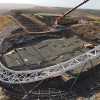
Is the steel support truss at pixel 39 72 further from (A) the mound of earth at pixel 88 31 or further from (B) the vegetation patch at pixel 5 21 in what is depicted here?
(B) the vegetation patch at pixel 5 21

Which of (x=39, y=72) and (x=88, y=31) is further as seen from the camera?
(x=88, y=31)

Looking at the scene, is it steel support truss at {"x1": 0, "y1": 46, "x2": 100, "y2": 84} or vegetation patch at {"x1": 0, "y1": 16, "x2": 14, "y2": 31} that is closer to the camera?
steel support truss at {"x1": 0, "y1": 46, "x2": 100, "y2": 84}

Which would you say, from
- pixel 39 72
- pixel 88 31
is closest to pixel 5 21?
pixel 88 31

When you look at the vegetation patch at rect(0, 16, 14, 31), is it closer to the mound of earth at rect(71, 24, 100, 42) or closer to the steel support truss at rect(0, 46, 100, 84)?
the mound of earth at rect(71, 24, 100, 42)

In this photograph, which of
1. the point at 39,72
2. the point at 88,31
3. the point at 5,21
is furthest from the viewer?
the point at 5,21

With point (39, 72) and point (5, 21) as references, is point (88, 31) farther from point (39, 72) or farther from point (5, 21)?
point (39, 72)

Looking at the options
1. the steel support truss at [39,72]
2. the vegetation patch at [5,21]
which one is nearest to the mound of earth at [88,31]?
the steel support truss at [39,72]

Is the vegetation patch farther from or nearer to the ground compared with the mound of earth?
nearer to the ground

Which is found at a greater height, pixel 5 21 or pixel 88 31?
pixel 88 31

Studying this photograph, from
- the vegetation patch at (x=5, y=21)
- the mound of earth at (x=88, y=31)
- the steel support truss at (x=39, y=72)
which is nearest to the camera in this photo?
the steel support truss at (x=39, y=72)

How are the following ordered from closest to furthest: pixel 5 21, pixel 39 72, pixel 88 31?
1. pixel 39 72
2. pixel 88 31
3. pixel 5 21

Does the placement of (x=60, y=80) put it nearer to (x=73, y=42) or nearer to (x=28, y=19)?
(x=73, y=42)

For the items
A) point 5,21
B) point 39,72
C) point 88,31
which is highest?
point 39,72

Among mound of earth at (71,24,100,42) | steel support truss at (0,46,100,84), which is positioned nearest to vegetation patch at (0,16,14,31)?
mound of earth at (71,24,100,42)
